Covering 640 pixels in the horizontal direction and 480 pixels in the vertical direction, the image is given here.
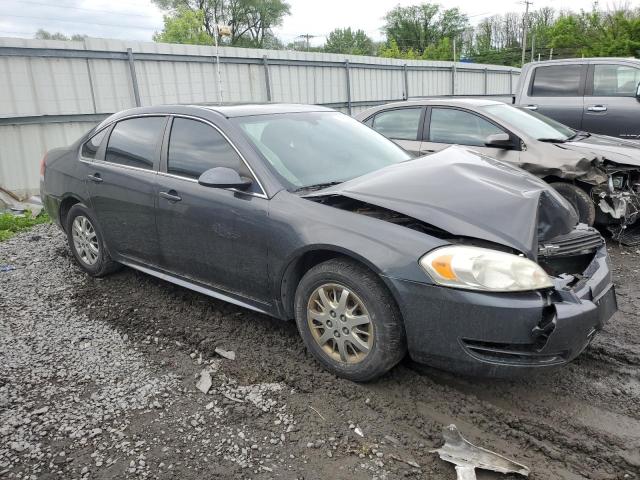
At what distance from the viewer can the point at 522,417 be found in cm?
273

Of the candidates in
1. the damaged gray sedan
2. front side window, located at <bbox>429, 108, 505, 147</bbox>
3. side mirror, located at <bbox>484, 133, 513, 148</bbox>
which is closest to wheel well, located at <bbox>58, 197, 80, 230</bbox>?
the damaged gray sedan

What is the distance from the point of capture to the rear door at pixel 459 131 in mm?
→ 5934

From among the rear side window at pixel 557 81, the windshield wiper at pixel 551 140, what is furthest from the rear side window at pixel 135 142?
the rear side window at pixel 557 81

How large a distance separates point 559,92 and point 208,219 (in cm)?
720

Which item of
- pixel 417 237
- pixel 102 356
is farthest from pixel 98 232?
pixel 417 237

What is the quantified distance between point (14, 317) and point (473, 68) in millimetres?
21972

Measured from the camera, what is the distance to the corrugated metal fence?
333 inches

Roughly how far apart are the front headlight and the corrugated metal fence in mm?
4582

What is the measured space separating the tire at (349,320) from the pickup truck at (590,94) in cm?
693

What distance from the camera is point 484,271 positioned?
2568mm

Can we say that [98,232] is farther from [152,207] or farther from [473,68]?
[473,68]

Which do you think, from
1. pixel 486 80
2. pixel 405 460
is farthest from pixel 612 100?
pixel 486 80

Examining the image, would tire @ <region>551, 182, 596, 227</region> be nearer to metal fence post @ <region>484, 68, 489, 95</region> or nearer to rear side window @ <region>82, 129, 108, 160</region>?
rear side window @ <region>82, 129, 108, 160</region>

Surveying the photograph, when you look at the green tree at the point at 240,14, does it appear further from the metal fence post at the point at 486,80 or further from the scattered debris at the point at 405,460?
the scattered debris at the point at 405,460
